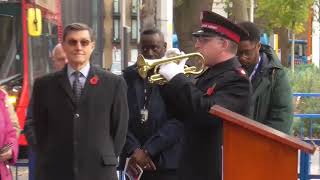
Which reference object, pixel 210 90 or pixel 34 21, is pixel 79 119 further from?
pixel 34 21

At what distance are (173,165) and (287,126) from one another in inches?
37.9

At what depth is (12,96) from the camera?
11.7 meters

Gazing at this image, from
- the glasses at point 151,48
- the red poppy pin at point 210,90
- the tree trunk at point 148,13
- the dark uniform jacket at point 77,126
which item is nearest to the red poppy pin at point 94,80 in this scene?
the dark uniform jacket at point 77,126

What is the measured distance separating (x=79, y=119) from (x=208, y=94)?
1007 mm

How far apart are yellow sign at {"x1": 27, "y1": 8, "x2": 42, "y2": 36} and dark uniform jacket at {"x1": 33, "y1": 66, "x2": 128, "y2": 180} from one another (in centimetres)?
663

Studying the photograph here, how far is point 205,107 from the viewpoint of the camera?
430 cm

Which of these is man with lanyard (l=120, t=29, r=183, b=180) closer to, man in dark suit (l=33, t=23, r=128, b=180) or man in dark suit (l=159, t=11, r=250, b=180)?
man in dark suit (l=33, t=23, r=128, b=180)

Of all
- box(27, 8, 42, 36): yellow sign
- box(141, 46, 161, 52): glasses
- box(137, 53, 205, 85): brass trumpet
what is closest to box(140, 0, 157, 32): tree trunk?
box(27, 8, 42, 36): yellow sign

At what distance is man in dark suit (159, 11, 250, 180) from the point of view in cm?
432

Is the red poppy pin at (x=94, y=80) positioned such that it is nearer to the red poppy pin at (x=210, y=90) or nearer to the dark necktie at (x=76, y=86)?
the dark necktie at (x=76, y=86)

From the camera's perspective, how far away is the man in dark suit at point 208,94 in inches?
170

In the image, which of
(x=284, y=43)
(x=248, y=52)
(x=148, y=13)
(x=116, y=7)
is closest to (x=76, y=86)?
(x=248, y=52)

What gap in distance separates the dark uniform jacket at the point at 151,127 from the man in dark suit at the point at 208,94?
4.50 feet

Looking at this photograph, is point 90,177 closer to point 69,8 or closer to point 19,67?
point 19,67
